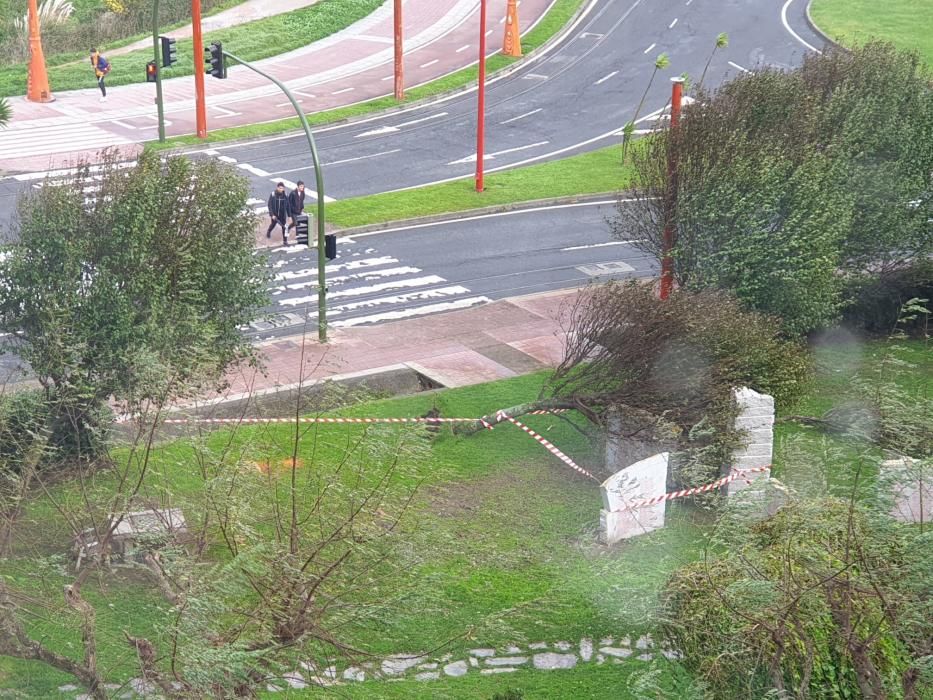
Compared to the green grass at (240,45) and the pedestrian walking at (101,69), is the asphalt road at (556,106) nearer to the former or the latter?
the green grass at (240,45)

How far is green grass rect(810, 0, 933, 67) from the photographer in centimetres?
4875

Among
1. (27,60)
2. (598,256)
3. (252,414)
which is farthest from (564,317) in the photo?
(27,60)

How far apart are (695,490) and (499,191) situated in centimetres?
1902

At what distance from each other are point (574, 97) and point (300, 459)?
29292 mm

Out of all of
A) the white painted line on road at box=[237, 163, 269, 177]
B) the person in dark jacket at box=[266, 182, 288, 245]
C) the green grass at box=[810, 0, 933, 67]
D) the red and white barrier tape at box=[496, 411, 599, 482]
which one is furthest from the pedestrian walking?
the red and white barrier tape at box=[496, 411, 599, 482]

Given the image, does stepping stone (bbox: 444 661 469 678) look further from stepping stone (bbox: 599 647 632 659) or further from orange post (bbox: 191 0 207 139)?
orange post (bbox: 191 0 207 139)

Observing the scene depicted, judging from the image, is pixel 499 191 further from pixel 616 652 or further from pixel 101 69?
pixel 616 652

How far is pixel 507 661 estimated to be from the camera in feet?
43.5

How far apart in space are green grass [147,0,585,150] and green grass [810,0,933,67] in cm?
1014

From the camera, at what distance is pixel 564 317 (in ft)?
83.2

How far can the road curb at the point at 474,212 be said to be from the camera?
102 feet

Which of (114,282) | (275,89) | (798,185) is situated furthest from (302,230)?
(275,89)

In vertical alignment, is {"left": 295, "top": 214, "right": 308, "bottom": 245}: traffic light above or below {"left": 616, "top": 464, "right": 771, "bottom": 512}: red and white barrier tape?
above

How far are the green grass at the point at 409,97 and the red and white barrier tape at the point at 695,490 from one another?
78.2 ft
